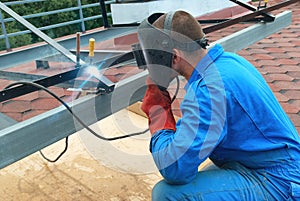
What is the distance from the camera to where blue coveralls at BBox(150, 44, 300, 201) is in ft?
4.01

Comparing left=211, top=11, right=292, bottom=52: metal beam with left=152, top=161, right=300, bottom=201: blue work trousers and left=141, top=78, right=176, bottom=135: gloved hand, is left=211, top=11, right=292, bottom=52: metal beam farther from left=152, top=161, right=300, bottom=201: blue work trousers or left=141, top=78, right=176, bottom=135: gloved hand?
left=152, top=161, right=300, bottom=201: blue work trousers

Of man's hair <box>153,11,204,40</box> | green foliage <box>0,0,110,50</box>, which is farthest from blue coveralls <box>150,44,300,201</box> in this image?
green foliage <box>0,0,110,50</box>

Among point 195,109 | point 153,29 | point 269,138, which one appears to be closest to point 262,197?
point 269,138

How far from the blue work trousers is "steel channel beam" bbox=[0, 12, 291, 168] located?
385 mm

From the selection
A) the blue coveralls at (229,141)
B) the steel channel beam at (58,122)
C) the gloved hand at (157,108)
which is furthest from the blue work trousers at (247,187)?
the steel channel beam at (58,122)

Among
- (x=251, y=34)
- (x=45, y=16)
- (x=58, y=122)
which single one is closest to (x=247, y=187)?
(x=58, y=122)

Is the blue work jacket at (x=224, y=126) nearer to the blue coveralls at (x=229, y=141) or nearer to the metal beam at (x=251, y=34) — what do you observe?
the blue coveralls at (x=229, y=141)

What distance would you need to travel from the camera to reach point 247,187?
4.45ft

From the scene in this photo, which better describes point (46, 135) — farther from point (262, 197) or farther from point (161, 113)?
point (262, 197)

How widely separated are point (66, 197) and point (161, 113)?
3.18 ft

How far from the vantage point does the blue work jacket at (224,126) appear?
4.00 ft

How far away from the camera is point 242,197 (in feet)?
4.42

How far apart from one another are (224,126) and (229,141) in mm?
119

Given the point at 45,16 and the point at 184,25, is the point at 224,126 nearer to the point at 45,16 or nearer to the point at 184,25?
the point at 184,25
